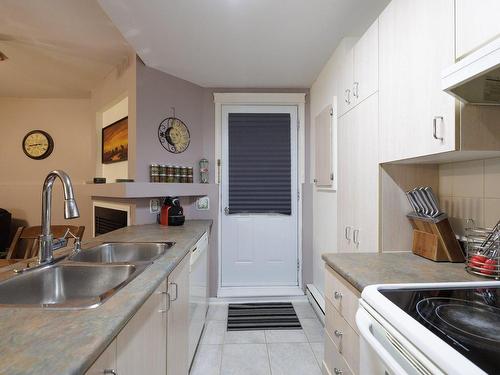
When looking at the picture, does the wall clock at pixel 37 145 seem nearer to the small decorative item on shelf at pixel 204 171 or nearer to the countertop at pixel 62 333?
the small decorative item on shelf at pixel 204 171

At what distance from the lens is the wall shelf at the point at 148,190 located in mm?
2297

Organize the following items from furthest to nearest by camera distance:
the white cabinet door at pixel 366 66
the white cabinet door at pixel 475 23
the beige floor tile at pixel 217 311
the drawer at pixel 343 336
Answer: the beige floor tile at pixel 217 311
the white cabinet door at pixel 366 66
the drawer at pixel 343 336
the white cabinet door at pixel 475 23

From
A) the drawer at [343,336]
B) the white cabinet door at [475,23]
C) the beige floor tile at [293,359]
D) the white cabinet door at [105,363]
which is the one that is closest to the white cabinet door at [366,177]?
the drawer at [343,336]

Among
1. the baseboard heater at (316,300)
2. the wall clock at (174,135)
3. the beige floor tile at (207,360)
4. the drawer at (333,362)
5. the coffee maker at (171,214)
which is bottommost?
the beige floor tile at (207,360)

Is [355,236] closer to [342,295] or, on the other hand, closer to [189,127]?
[342,295]

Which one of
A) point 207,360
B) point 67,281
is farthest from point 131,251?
point 207,360

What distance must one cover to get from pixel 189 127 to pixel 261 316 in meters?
2.04

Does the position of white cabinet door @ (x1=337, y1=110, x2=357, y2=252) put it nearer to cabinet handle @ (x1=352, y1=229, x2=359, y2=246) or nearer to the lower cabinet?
cabinet handle @ (x1=352, y1=229, x2=359, y2=246)

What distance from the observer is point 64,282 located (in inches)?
48.1

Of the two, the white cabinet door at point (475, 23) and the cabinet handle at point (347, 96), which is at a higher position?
the cabinet handle at point (347, 96)

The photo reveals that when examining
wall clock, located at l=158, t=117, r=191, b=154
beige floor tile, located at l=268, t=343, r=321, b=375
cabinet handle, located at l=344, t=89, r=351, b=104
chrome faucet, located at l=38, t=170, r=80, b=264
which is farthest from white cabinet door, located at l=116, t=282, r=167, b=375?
wall clock, located at l=158, t=117, r=191, b=154

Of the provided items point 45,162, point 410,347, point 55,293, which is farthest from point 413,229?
point 45,162

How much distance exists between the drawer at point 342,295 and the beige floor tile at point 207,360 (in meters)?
0.99

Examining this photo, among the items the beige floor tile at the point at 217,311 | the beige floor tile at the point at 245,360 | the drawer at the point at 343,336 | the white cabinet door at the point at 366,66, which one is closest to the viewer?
the drawer at the point at 343,336
